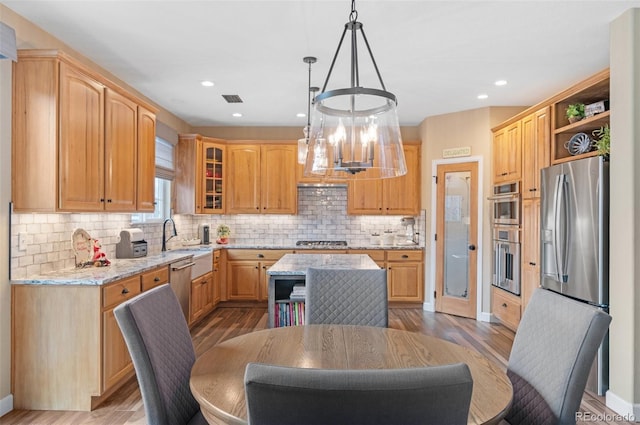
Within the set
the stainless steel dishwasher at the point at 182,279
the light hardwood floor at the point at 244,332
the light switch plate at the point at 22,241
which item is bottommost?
the light hardwood floor at the point at 244,332

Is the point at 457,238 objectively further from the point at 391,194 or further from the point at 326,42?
the point at 326,42

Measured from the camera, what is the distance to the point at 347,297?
2.30m

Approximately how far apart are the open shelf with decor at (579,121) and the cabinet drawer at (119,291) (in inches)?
146

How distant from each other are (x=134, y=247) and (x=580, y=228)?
12.6ft

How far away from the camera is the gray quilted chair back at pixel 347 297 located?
227 centimetres

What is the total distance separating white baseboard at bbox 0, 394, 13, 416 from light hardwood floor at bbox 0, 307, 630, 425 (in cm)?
3

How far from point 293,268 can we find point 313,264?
28 cm

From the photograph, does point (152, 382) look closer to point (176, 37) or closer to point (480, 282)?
point (176, 37)

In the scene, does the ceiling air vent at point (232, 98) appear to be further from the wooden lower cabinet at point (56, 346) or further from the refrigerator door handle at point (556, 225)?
the refrigerator door handle at point (556, 225)

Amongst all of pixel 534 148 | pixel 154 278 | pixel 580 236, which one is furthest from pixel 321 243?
pixel 580 236

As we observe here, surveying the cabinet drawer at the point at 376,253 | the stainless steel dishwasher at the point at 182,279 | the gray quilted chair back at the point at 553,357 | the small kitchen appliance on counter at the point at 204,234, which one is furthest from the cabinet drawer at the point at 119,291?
the cabinet drawer at the point at 376,253

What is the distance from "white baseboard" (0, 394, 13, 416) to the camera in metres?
2.45

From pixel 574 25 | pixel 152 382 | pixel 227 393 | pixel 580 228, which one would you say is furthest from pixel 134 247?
pixel 574 25

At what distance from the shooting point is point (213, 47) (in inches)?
123
